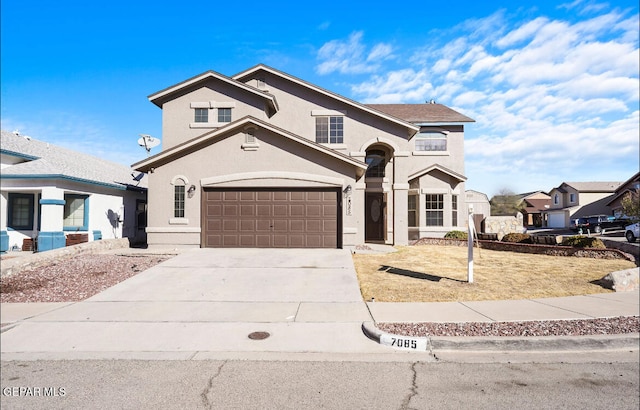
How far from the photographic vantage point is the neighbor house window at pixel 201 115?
18.5 m

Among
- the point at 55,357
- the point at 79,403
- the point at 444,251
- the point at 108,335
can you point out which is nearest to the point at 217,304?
the point at 108,335

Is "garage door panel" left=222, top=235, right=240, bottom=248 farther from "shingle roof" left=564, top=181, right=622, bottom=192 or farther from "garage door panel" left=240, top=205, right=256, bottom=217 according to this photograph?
"shingle roof" left=564, top=181, right=622, bottom=192

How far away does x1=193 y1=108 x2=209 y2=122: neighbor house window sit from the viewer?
60.6 feet

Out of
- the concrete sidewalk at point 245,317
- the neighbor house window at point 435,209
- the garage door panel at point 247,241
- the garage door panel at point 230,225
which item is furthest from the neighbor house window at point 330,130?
the concrete sidewalk at point 245,317

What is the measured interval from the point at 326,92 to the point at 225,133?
6.45 m

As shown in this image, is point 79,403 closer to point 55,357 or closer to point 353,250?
point 55,357

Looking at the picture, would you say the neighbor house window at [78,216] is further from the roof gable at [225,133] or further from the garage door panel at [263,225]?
the garage door panel at [263,225]

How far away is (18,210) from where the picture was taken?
3.12 m

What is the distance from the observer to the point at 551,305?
25.3 ft

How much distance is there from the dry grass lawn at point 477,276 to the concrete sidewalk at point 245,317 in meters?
0.56

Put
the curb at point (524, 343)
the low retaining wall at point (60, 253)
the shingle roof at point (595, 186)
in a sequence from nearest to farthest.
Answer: the curb at point (524, 343) < the low retaining wall at point (60, 253) < the shingle roof at point (595, 186)

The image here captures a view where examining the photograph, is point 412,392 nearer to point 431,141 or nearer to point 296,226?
point 296,226

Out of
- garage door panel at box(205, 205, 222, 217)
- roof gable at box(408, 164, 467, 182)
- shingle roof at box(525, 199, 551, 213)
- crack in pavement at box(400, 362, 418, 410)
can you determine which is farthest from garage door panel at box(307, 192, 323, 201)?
shingle roof at box(525, 199, 551, 213)

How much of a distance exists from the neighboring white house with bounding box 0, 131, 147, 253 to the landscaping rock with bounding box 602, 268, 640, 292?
12.2 meters
